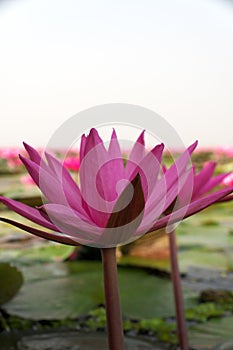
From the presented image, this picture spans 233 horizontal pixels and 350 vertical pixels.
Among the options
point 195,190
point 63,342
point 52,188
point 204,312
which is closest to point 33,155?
point 52,188

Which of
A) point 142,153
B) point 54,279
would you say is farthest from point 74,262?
point 142,153

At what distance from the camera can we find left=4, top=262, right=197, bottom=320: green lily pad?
64 cm

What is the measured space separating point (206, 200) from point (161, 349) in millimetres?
298

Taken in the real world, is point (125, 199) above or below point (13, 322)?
above

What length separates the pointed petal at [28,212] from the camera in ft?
0.88

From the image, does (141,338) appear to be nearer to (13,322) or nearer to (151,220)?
(13,322)

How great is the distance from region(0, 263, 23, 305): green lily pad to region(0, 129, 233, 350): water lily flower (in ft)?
1.11

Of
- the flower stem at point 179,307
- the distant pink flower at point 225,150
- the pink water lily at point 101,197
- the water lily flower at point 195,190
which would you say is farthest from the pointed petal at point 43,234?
the distant pink flower at point 225,150

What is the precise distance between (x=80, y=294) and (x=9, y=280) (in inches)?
6.1

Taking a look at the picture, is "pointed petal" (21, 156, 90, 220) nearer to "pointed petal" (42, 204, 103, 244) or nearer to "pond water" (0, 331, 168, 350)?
"pointed petal" (42, 204, 103, 244)

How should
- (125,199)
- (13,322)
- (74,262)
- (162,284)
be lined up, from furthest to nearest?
1. (74,262)
2. (162,284)
3. (13,322)
4. (125,199)

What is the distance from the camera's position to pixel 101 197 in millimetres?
286

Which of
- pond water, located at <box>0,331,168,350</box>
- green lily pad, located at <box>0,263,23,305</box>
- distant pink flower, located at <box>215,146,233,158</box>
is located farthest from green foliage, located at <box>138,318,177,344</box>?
distant pink flower, located at <box>215,146,233,158</box>

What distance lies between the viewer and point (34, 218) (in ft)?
0.90
